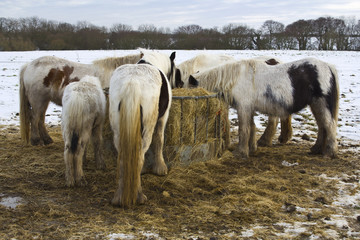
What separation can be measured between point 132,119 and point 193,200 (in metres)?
1.31

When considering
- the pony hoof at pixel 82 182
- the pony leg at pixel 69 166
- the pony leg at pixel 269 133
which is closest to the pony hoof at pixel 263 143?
the pony leg at pixel 269 133

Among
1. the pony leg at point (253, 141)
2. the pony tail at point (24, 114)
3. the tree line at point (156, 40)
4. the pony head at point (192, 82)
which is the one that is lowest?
the pony leg at point (253, 141)

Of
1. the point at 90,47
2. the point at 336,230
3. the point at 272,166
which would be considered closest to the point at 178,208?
the point at 336,230

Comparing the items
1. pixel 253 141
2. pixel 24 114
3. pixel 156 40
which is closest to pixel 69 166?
pixel 24 114

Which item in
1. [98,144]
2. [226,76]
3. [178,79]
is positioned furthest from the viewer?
[178,79]

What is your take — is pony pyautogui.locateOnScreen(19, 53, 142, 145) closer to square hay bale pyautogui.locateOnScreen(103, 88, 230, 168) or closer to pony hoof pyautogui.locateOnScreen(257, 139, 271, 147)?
square hay bale pyautogui.locateOnScreen(103, 88, 230, 168)

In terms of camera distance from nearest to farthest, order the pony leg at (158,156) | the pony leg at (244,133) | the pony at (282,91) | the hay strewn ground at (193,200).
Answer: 1. the hay strewn ground at (193,200)
2. the pony leg at (158,156)
3. the pony at (282,91)
4. the pony leg at (244,133)

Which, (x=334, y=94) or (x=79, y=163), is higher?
(x=334, y=94)

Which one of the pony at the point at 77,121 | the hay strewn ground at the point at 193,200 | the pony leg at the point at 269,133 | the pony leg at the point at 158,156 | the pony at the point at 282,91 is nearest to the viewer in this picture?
the hay strewn ground at the point at 193,200

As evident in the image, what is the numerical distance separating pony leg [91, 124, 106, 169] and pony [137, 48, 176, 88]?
127 centimetres

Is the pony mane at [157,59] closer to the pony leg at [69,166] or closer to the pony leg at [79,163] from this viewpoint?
the pony leg at [79,163]

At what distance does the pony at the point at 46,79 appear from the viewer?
6.45 metres

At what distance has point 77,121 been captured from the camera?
14.4 ft

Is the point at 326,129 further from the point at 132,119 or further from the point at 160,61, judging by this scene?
the point at 132,119
